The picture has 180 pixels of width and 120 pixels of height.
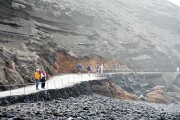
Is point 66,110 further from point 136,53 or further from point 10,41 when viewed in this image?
point 136,53

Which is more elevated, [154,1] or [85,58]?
[154,1]

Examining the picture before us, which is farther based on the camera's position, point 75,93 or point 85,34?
point 85,34

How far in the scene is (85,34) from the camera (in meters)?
56.0

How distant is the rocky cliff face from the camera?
32469 mm

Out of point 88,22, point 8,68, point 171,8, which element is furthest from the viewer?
point 171,8

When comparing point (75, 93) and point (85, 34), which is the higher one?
point (85, 34)

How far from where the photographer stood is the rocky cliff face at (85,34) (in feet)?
107

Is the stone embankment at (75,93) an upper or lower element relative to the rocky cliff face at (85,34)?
lower

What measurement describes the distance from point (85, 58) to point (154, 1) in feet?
202

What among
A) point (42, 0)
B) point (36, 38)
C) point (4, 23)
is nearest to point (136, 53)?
point (42, 0)

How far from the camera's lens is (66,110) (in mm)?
19062

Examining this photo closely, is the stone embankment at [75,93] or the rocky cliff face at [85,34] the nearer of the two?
the stone embankment at [75,93]

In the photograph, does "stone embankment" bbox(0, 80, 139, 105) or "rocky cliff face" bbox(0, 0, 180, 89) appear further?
"rocky cliff face" bbox(0, 0, 180, 89)

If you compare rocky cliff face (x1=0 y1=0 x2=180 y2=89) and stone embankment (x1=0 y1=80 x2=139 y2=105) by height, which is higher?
rocky cliff face (x1=0 y1=0 x2=180 y2=89)
